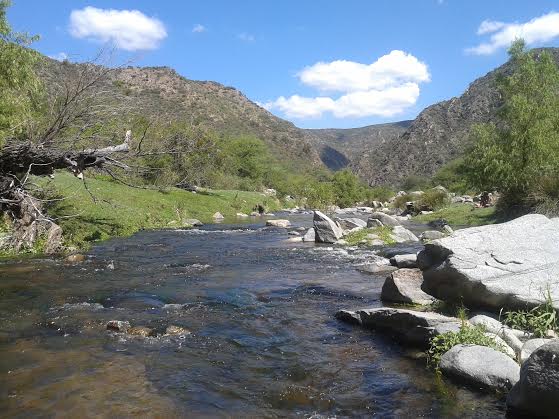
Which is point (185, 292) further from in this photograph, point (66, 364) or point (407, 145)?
point (407, 145)

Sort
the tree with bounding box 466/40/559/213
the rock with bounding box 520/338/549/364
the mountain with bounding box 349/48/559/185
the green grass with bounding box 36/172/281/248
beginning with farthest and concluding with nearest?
1. the mountain with bounding box 349/48/559/185
2. the tree with bounding box 466/40/559/213
3. the green grass with bounding box 36/172/281/248
4. the rock with bounding box 520/338/549/364

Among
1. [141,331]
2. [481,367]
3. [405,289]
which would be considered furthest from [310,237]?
[481,367]

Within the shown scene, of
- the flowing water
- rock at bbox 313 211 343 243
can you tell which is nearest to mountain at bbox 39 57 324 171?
rock at bbox 313 211 343 243

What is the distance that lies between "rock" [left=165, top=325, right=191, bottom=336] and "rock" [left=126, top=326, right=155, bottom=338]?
0.31 metres

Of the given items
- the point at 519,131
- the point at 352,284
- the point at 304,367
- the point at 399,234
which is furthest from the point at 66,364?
the point at 519,131

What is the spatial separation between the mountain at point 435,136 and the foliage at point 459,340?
12647 centimetres

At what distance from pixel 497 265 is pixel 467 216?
25.7m

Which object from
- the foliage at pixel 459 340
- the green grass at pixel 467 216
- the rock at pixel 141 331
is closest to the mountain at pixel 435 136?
the green grass at pixel 467 216

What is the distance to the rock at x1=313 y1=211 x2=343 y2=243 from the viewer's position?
78.6 feet

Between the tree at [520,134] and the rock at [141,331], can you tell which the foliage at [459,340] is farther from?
the tree at [520,134]

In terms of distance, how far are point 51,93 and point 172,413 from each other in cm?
1636

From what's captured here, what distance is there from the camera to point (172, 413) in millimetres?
5984

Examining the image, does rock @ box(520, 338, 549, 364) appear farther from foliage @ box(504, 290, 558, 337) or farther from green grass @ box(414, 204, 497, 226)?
green grass @ box(414, 204, 497, 226)

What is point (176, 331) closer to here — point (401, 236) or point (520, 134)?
point (401, 236)
